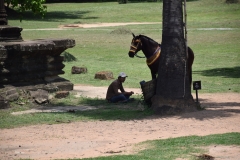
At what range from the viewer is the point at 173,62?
16.8 metres

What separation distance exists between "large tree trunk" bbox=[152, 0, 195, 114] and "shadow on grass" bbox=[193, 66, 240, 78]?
8.57 meters

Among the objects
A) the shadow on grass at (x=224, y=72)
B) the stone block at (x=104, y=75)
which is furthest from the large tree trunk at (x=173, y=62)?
the shadow on grass at (x=224, y=72)

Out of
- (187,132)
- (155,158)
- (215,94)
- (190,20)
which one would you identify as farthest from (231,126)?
(190,20)

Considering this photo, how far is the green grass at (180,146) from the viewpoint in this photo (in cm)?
1169

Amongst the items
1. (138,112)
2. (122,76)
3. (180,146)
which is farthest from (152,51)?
(180,146)

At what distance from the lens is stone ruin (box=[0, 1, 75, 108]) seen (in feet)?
60.4

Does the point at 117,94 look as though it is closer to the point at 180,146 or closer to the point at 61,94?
the point at 61,94

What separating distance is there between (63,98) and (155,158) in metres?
8.13

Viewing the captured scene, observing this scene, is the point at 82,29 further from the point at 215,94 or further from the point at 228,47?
the point at 215,94

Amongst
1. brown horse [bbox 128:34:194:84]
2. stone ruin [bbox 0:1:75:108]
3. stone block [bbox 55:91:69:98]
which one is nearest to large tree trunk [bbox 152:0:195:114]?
brown horse [bbox 128:34:194:84]

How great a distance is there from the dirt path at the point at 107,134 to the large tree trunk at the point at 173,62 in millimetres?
663

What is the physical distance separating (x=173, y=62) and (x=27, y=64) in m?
4.65

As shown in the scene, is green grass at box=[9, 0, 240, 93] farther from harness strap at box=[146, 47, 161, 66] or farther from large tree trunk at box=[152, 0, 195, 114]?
large tree trunk at box=[152, 0, 195, 114]

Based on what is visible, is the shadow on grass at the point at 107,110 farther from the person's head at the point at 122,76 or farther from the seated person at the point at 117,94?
the person's head at the point at 122,76
